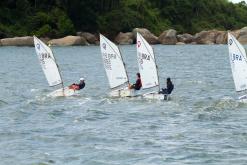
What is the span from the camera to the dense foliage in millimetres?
114688

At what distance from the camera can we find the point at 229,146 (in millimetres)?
24312

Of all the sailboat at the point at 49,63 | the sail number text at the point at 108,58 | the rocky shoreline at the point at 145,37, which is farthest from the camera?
the rocky shoreline at the point at 145,37

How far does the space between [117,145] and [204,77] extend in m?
33.4

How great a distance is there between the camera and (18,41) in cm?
10612

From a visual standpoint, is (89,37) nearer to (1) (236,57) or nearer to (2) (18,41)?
(2) (18,41)

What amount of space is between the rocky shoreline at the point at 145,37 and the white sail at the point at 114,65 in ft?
186

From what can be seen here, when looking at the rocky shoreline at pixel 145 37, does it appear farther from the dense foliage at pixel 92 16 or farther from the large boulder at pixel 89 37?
the dense foliage at pixel 92 16

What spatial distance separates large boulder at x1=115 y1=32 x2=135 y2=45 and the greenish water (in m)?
72.9

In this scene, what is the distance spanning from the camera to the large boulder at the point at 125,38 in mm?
122562

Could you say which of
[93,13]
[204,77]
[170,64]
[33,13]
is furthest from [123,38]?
[204,77]

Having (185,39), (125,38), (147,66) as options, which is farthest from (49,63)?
(185,39)

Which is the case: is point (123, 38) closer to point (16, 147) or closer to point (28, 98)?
point (28, 98)

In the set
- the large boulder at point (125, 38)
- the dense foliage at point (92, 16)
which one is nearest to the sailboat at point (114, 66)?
the dense foliage at point (92, 16)

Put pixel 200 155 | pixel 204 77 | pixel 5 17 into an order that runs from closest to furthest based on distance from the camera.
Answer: pixel 200 155
pixel 204 77
pixel 5 17
